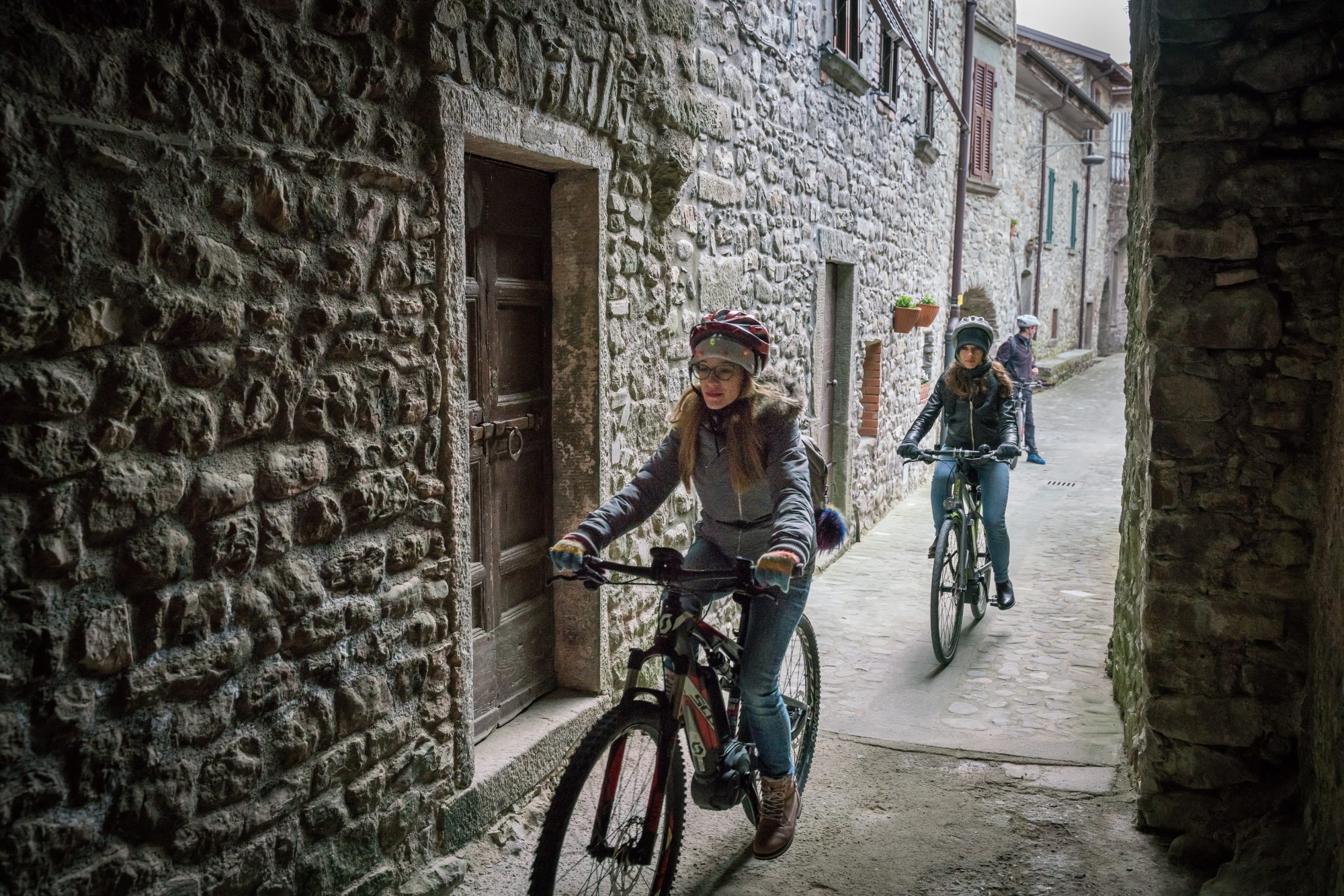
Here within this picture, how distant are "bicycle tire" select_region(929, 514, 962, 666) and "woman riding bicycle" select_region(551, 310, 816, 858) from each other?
7.71 ft

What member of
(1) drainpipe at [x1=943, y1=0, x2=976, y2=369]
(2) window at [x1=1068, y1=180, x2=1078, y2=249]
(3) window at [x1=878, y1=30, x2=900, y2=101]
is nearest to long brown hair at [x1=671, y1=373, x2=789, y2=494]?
(3) window at [x1=878, y1=30, x2=900, y2=101]

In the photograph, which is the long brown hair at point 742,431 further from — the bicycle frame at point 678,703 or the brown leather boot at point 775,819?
the brown leather boot at point 775,819

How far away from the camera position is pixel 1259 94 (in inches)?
128

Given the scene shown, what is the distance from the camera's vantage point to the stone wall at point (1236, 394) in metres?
3.21

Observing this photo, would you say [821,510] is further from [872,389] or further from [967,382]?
[872,389]

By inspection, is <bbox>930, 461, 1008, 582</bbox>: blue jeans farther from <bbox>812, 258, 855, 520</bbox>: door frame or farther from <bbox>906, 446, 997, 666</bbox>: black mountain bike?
<bbox>812, 258, 855, 520</bbox>: door frame

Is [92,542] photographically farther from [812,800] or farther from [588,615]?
[812,800]

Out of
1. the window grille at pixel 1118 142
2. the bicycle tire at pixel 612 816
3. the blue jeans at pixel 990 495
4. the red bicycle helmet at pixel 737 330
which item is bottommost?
the bicycle tire at pixel 612 816

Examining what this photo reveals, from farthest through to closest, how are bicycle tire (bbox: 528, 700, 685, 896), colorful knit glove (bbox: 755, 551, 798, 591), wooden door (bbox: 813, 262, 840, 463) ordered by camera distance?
wooden door (bbox: 813, 262, 840, 463), colorful knit glove (bbox: 755, 551, 798, 591), bicycle tire (bbox: 528, 700, 685, 896)

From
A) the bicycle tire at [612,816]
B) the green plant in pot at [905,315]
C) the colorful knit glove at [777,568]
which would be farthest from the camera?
the green plant in pot at [905,315]

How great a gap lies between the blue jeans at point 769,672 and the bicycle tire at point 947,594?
7.70ft

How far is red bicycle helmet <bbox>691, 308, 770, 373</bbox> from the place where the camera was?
306 cm

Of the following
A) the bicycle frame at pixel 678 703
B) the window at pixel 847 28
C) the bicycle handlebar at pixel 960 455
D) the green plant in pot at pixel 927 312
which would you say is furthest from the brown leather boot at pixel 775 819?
the green plant in pot at pixel 927 312

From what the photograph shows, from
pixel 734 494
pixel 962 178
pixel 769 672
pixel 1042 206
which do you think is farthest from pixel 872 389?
pixel 1042 206
